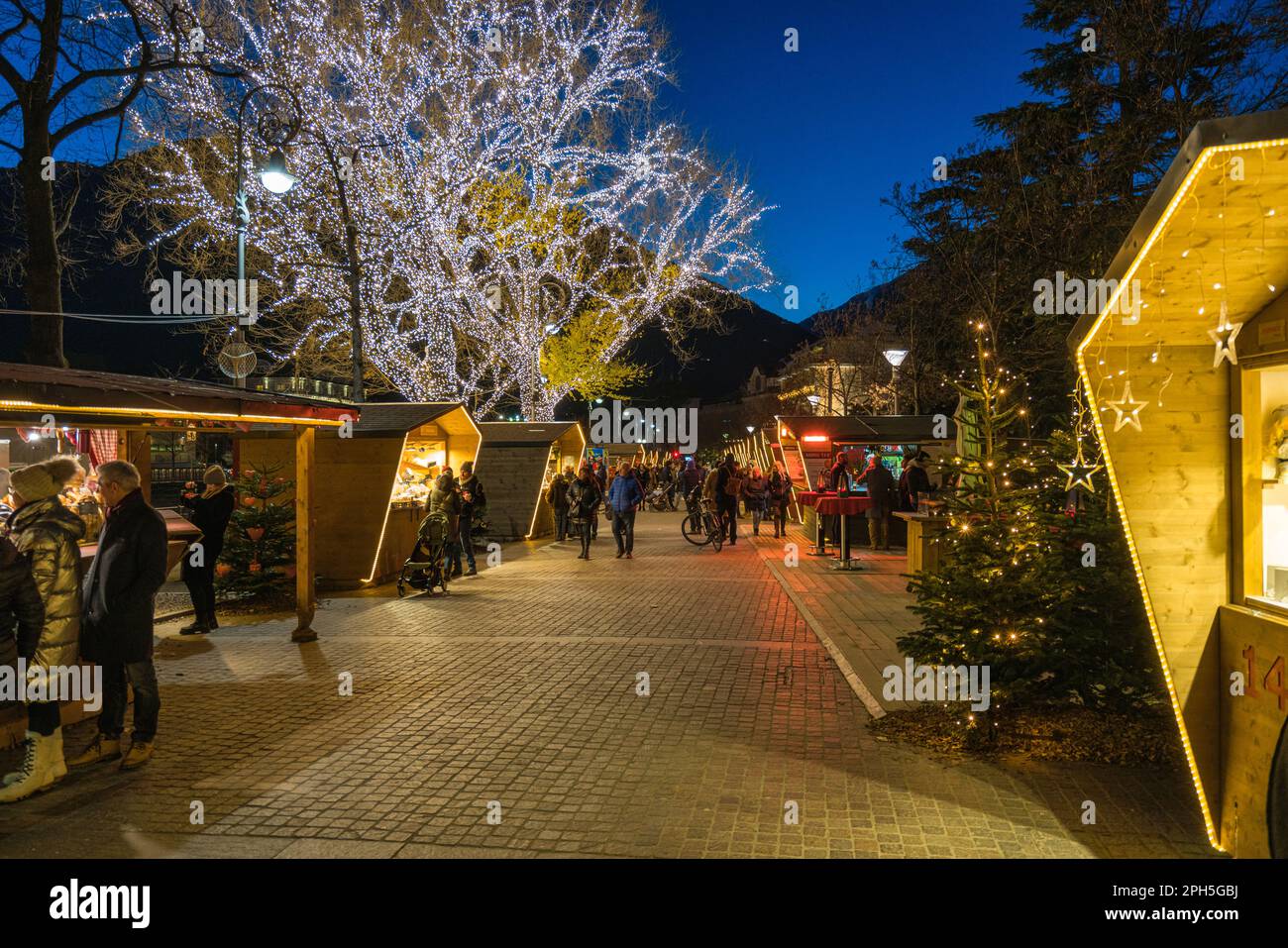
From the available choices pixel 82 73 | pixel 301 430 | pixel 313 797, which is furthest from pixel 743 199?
pixel 313 797

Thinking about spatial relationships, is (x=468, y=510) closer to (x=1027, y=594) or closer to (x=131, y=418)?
(x=131, y=418)

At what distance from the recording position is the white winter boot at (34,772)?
16.0ft

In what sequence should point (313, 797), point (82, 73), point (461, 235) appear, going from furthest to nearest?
1. point (461, 235)
2. point (82, 73)
3. point (313, 797)

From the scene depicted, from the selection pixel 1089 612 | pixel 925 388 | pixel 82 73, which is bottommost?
pixel 1089 612

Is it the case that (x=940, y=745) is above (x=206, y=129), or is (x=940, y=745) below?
below

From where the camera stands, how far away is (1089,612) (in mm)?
5652

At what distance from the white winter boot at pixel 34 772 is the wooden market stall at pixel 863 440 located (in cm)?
1644

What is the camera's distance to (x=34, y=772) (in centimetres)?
495

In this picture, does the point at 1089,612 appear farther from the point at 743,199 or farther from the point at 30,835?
the point at 743,199

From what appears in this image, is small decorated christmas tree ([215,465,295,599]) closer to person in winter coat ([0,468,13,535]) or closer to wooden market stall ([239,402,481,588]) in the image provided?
wooden market stall ([239,402,481,588])

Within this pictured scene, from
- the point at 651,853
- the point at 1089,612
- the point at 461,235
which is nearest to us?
the point at 651,853

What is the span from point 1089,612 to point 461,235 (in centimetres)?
2161

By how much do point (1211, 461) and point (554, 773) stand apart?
3855mm

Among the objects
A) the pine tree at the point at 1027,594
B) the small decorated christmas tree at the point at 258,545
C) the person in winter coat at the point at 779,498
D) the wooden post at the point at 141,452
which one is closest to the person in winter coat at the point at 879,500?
the person in winter coat at the point at 779,498
